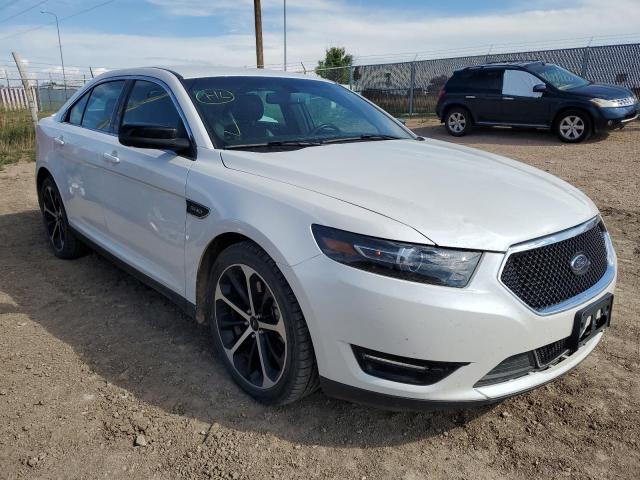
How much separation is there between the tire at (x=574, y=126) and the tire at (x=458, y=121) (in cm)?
223

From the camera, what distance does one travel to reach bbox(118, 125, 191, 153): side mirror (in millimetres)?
2854

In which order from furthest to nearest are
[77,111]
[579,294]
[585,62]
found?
[585,62] → [77,111] → [579,294]

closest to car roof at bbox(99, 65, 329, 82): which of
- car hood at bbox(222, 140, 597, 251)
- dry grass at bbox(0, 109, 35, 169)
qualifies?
car hood at bbox(222, 140, 597, 251)

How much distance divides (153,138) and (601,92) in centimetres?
1063

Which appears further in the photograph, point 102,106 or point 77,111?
point 77,111

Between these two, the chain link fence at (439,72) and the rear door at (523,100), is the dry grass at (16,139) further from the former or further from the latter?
the chain link fence at (439,72)

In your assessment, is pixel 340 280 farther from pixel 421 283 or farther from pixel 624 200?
pixel 624 200

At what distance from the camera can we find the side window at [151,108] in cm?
320

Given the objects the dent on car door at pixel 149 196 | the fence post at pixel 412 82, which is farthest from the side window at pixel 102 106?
the fence post at pixel 412 82

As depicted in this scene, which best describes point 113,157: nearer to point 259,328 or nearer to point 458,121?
point 259,328

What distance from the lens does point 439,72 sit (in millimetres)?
19047

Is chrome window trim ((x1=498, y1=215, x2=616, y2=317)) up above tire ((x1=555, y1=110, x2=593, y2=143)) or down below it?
above

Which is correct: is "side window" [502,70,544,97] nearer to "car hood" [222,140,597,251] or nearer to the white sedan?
the white sedan

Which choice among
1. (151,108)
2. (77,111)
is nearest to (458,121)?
(77,111)
